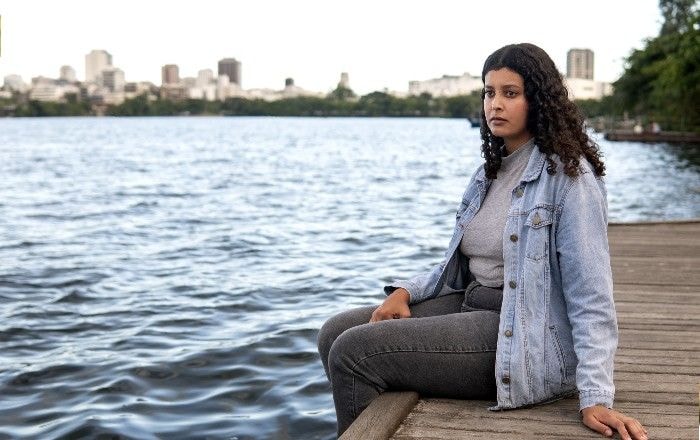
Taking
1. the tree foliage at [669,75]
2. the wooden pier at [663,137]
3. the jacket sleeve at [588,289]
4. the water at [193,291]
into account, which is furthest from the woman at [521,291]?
the wooden pier at [663,137]

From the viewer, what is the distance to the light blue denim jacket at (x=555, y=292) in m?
3.16

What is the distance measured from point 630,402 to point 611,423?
1.93 feet

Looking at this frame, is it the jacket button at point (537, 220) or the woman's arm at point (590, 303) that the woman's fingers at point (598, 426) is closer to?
the woman's arm at point (590, 303)

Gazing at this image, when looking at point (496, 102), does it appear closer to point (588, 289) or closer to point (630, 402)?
point (588, 289)

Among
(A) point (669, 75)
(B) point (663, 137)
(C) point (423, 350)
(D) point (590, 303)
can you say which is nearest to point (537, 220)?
(D) point (590, 303)

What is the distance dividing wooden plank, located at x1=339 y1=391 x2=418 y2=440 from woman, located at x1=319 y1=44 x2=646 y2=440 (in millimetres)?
47

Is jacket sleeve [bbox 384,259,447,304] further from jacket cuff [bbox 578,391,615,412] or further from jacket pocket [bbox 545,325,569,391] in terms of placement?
jacket cuff [bbox 578,391,615,412]

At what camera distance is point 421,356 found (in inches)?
133

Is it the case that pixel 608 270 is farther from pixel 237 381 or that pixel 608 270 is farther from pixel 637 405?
pixel 237 381

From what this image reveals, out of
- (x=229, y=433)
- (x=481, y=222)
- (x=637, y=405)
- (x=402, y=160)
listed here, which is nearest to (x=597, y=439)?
(x=637, y=405)

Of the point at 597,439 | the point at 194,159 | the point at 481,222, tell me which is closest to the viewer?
the point at 597,439

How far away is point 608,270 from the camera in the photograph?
3217mm

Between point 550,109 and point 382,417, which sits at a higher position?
point 550,109

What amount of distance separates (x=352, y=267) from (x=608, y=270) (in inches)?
361
